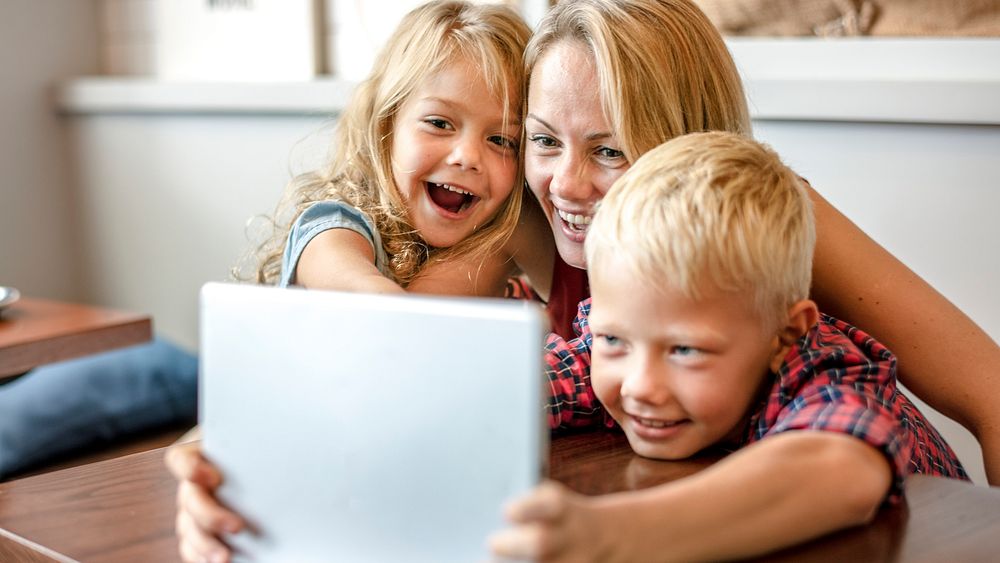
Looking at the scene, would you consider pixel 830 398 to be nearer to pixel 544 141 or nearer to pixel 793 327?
pixel 793 327

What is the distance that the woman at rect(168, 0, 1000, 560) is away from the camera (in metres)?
1.11

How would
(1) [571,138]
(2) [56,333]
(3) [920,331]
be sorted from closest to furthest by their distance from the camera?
(3) [920,331] < (1) [571,138] < (2) [56,333]

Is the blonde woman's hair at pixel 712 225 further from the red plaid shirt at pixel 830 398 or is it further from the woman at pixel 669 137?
the woman at pixel 669 137

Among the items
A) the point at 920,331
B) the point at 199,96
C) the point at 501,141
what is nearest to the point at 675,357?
the point at 920,331

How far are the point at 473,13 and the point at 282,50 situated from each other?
1.18 metres

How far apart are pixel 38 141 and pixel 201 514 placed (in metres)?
2.49

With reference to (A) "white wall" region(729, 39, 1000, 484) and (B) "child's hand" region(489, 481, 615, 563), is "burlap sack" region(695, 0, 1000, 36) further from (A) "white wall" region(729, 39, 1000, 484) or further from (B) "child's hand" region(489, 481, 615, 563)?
(B) "child's hand" region(489, 481, 615, 563)

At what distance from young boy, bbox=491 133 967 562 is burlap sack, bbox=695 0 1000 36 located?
814 mm

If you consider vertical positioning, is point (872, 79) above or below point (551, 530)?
above

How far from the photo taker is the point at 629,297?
2.63 ft

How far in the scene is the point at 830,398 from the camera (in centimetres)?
80

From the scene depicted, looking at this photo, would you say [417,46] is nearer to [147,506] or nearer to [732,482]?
[147,506]

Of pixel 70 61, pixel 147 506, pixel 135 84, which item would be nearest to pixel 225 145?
pixel 135 84

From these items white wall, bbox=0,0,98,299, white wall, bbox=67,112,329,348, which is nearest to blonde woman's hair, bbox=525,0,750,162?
white wall, bbox=67,112,329,348
